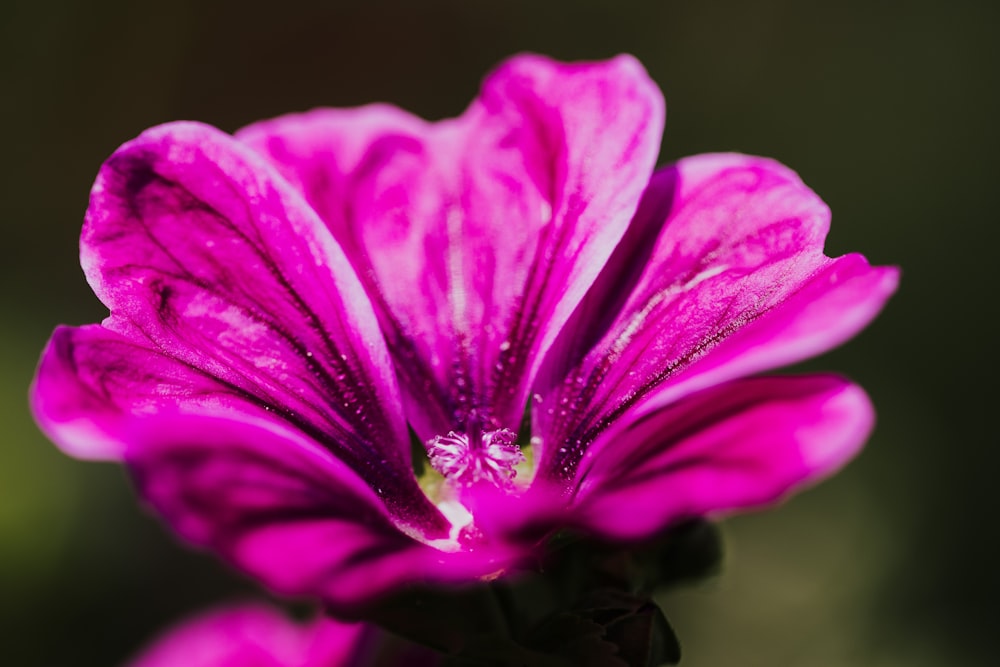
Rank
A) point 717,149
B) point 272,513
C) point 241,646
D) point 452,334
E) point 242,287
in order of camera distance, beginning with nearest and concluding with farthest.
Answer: point 272,513 < point 242,287 < point 452,334 < point 241,646 < point 717,149

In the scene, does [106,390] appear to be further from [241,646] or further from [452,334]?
[241,646]

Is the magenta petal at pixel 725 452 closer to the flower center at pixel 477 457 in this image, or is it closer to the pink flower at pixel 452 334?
the pink flower at pixel 452 334

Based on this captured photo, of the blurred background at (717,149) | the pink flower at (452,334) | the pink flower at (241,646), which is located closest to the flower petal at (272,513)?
the pink flower at (452,334)

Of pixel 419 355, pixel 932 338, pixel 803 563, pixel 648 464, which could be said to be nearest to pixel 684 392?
pixel 648 464

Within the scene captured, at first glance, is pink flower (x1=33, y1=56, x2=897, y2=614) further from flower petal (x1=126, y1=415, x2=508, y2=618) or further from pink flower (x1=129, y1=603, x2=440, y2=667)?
pink flower (x1=129, y1=603, x2=440, y2=667)

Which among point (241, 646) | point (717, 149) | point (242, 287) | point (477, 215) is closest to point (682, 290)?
point (477, 215)

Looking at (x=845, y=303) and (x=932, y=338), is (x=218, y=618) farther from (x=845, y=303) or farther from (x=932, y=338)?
(x=932, y=338)

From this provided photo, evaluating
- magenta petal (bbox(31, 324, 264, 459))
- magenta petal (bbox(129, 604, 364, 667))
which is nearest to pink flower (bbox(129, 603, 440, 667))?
magenta petal (bbox(129, 604, 364, 667))
